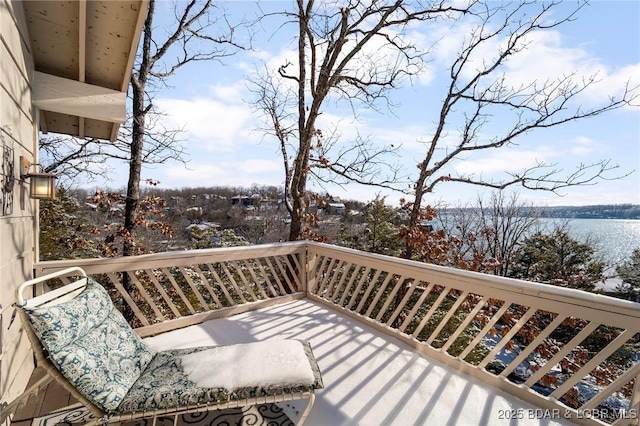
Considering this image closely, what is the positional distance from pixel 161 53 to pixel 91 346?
646 cm

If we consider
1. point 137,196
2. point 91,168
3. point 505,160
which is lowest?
point 137,196

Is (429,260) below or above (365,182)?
below

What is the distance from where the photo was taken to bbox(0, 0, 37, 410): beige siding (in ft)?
5.87

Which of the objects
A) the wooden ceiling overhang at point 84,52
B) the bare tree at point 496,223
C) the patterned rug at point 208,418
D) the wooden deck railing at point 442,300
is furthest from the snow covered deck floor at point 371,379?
the bare tree at point 496,223

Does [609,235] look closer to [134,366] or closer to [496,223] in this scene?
[496,223]

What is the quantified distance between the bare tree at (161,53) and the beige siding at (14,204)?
361cm

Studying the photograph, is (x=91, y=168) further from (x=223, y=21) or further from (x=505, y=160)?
(x=505, y=160)

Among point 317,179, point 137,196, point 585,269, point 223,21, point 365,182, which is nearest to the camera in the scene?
point 137,196

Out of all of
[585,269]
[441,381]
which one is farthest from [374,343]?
[585,269]

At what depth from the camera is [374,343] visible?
3.17m

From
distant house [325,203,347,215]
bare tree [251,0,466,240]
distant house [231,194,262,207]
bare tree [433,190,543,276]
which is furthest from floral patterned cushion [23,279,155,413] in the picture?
bare tree [433,190,543,276]

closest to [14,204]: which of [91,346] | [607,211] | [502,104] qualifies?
[91,346]

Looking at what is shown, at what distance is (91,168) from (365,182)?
5.67m

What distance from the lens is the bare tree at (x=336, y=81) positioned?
5941 mm
